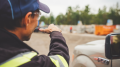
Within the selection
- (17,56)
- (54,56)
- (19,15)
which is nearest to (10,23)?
(19,15)

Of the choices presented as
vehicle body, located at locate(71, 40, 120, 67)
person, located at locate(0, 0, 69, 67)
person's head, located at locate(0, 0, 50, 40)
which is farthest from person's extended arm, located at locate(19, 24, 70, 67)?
vehicle body, located at locate(71, 40, 120, 67)

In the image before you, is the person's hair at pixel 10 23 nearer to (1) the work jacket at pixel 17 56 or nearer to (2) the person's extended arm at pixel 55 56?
(1) the work jacket at pixel 17 56

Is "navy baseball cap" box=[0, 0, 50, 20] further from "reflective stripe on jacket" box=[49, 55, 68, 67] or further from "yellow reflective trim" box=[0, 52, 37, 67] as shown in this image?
"reflective stripe on jacket" box=[49, 55, 68, 67]

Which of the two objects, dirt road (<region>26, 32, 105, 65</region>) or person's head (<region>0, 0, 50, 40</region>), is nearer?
person's head (<region>0, 0, 50, 40</region>)

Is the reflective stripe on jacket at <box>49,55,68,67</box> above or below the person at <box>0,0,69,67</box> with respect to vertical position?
below

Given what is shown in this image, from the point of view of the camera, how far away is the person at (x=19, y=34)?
76 centimetres

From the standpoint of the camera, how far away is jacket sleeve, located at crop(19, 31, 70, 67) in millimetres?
812

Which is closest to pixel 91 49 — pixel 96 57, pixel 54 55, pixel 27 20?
pixel 96 57

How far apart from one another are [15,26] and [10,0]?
18cm

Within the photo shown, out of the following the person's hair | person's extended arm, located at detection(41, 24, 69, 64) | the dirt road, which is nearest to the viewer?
the person's hair

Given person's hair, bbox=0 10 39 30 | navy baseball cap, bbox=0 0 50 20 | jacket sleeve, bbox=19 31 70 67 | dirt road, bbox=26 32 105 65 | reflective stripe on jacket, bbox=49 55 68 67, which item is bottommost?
dirt road, bbox=26 32 105 65

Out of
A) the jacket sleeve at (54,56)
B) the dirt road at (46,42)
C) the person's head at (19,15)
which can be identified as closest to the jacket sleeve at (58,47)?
the jacket sleeve at (54,56)

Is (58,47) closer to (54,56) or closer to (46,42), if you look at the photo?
(54,56)

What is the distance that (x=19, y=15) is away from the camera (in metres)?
0.87
